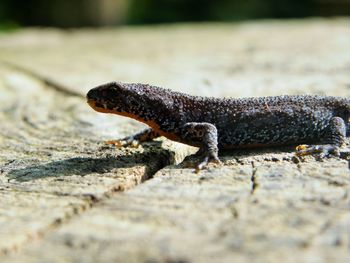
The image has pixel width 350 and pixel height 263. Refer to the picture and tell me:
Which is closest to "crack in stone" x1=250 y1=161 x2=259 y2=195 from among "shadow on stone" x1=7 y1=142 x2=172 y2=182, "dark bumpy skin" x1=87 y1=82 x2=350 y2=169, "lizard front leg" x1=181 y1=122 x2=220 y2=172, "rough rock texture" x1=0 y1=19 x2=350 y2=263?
"rough rock texture" x1=0 y1=19 x2=350 y2=263

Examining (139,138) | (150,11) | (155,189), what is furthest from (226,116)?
(150,11)

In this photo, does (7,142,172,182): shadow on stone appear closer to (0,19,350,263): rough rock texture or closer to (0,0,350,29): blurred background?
(0,19,350,263): rough rock texture

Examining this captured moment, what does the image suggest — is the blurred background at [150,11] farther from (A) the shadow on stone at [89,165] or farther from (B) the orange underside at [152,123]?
(A) the shadow on stone at [89,165]

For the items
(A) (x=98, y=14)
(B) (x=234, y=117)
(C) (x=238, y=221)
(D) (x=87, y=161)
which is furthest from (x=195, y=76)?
(A) (x=98, y=14)

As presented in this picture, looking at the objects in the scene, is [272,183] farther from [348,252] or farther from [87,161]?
[87,161]

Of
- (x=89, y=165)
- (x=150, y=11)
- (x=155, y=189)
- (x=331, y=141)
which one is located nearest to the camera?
(x=155, y=189)

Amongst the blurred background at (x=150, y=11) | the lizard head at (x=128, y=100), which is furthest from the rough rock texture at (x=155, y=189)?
the blurred background at (x=150, y=11)

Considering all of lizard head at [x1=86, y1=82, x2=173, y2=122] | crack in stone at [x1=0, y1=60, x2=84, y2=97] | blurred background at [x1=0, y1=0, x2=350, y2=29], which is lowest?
lizard head at [x1=86, y1=82, x2=173, y2=122]

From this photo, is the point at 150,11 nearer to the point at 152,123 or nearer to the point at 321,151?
the point at 152,123
